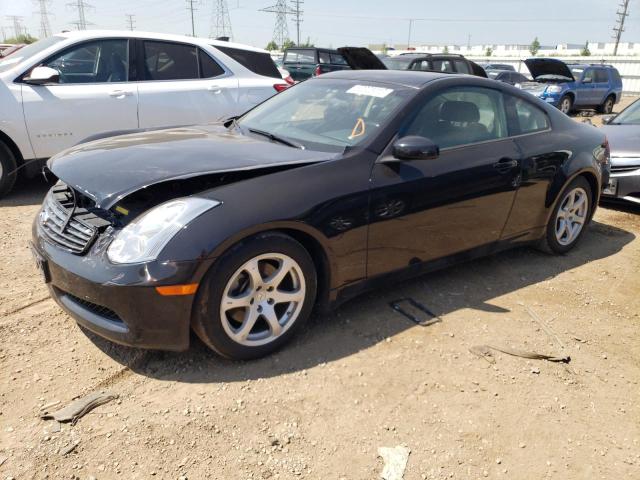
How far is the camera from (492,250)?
4.05 m

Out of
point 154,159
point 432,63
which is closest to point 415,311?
point 154,159

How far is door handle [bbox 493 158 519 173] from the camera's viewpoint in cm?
376

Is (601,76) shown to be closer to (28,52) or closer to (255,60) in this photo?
(255,60)

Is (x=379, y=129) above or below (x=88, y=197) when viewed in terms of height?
above

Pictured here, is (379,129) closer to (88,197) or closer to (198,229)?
(198,229)

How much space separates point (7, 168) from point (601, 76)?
60.9 ft

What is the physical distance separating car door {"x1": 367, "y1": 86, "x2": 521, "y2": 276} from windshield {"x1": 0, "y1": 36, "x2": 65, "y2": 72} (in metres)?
4.30

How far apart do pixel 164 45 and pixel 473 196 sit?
421cm

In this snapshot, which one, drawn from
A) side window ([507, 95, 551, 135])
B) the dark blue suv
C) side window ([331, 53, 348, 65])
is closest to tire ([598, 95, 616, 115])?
the dark blue suv

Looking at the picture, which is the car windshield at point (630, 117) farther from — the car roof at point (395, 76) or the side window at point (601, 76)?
the side window at point (601, 76)

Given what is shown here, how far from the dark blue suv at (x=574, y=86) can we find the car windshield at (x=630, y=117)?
683 centimetres

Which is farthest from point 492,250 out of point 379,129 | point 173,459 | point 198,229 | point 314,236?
point 173,459

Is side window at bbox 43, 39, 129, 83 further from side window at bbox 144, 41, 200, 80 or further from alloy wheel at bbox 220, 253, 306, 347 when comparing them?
alloy wheel at bbox 220, 253, 306, 347

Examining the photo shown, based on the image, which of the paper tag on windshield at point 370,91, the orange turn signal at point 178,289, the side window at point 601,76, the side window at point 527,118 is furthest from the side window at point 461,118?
the side window at point 601,76
